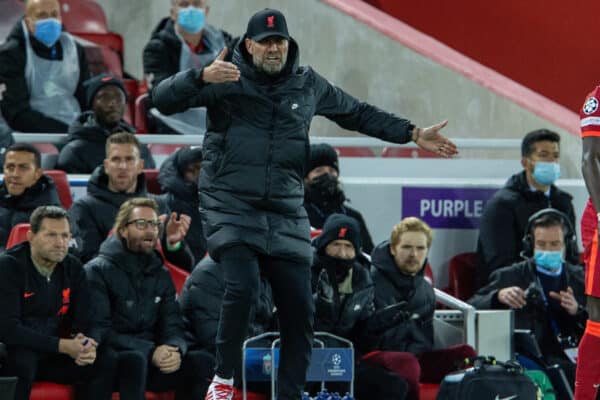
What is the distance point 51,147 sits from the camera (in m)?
8.98

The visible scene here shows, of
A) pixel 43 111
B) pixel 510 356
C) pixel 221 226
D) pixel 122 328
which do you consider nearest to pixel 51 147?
pixel 43 111

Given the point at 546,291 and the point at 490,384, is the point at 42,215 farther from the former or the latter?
the point at 546,291

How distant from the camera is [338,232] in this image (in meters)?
7.20

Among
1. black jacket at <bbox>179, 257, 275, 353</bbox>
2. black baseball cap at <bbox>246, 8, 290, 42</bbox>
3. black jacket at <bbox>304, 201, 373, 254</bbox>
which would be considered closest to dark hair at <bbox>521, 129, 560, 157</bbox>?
black jacket at <bbox>304, 201, 373, 254</bbox>

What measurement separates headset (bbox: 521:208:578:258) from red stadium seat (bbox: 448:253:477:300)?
47 cm

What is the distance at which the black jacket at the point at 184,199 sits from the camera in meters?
7.90

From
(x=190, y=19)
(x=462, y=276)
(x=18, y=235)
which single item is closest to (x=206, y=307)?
(x=18, y=235)

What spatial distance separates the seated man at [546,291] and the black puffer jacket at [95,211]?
1.96m

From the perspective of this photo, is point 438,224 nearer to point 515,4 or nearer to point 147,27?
point 515,4

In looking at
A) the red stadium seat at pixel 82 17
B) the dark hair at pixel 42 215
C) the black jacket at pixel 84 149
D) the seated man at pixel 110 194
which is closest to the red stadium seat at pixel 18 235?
the seated man at pixel 110 194

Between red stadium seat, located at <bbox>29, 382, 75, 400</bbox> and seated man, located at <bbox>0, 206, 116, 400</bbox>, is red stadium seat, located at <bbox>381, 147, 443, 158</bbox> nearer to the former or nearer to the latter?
seated man, located at <bbox>0, 206, 116, 400</bbox>

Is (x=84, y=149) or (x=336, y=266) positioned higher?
(x=84, y=149)

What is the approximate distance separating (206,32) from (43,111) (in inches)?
49.9

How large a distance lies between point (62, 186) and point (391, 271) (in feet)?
5.88
